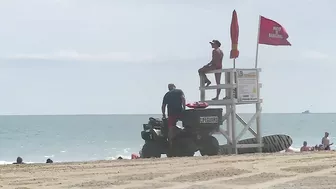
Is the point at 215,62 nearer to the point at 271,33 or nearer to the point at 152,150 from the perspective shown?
the point at 271,33

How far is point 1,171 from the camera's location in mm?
12734

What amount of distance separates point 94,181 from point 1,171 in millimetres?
2490

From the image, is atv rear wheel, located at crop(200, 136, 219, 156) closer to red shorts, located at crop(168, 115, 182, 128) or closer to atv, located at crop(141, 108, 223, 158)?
atv, located at crop(141, 108, 223, 158)

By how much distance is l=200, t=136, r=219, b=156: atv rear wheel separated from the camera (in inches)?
648

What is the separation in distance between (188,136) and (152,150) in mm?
870

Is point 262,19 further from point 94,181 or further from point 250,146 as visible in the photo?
point 94,181

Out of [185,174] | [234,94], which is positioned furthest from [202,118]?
[185,174]

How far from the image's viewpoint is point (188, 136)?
16391 millimetres

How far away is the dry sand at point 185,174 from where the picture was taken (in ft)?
35.1

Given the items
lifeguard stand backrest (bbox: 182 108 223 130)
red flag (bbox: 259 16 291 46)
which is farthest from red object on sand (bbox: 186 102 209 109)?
red flag (bbox: 259 16 291 46)

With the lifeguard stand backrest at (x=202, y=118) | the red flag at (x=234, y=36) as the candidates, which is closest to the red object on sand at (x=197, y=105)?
the lifeguard stand backrest at (x=202, y=118)

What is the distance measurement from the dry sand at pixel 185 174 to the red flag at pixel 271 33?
5.35m

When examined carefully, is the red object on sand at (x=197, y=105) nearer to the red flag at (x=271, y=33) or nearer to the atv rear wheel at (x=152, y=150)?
the atv rear wheel at (x=152, y=150)

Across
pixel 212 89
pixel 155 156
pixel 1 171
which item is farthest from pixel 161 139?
pixel 1 171
